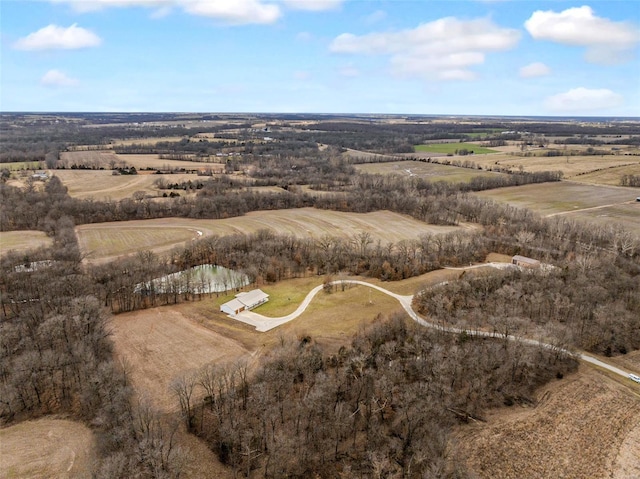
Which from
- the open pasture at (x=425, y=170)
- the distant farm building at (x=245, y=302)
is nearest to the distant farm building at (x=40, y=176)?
the distant farm building at (x=245, y=302)

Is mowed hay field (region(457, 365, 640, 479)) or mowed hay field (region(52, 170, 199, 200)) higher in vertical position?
mowed hay field (region(52, 170, 199, 200))

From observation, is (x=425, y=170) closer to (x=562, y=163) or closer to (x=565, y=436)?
(x=562, y=163)

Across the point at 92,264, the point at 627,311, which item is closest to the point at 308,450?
the point at 627,311

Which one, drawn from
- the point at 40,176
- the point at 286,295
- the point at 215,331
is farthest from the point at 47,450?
the point at 40,176

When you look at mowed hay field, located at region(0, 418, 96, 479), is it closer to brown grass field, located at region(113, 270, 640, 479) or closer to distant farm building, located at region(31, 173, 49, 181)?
brown grass field, located at region(113, 270, 640, 479)

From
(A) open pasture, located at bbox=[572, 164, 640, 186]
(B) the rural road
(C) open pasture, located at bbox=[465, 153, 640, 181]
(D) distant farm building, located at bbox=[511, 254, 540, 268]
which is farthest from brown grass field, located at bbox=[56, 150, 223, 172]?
(A) open pasture, located at bbox=[572, 164, 640, 186]
